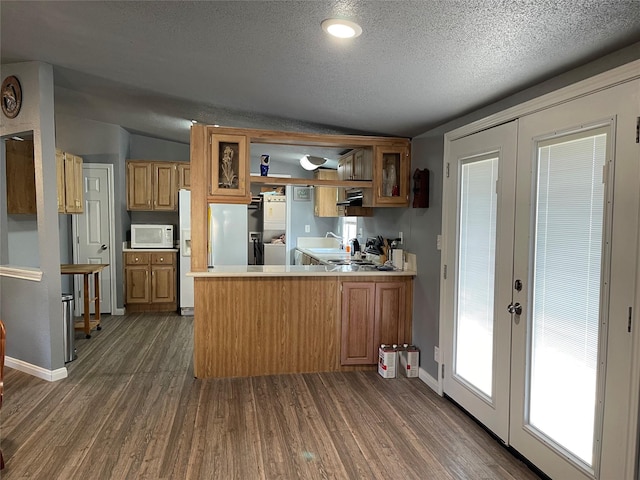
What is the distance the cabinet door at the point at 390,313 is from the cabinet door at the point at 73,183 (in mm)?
3745

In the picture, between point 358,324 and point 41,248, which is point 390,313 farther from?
point 41,248

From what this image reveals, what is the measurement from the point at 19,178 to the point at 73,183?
890 millimetres

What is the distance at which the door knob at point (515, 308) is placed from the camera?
8.05ft

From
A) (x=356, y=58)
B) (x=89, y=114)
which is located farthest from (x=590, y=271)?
(x=89, y=114)

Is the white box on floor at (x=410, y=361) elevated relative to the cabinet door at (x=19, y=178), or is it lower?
lower

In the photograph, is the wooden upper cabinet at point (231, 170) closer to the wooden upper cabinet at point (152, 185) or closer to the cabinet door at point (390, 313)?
the cabinet door at point (390, 313)

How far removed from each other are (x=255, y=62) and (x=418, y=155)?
1805mm

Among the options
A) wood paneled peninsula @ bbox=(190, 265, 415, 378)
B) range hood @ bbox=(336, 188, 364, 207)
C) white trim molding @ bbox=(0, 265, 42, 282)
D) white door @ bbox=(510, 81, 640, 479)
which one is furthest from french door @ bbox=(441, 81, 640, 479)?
white trim molding @ bbox=(0, 265, 42, 282)

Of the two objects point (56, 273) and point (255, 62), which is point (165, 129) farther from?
point (255, 62)

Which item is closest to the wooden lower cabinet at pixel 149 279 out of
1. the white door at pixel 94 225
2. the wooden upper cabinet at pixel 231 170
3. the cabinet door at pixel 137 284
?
the cabinet door at pixel 137 284

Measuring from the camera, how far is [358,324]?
153 inches

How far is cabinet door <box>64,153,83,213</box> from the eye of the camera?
491 centimetres

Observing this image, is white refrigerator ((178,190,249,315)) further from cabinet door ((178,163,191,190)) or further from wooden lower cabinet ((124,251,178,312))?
wooden lower cabinet ((124,251,178,312))

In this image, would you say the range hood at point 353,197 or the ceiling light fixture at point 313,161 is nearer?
the range hood at point 353,197
